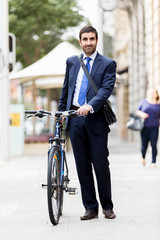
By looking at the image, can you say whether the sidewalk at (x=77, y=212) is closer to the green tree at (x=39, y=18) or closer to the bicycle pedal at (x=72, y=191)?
the bicycle pedal at (x=72, y=191)

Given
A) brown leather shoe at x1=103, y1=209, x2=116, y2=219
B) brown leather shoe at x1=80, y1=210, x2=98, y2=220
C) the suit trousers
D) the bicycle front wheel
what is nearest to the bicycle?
the bicycle front wheel

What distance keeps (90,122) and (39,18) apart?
17.7 meters

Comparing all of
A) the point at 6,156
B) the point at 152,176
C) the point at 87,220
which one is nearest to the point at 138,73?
the point at 6,156

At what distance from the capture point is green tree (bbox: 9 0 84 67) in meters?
22.4

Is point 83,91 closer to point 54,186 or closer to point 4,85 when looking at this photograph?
point 54,186

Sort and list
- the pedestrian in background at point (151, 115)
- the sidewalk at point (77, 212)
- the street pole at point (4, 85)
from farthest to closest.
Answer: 1. the street pole at point (4, 85)
2. the pedestrian in background at point (151, 115)
3. the sidewalk at point (77, 212)

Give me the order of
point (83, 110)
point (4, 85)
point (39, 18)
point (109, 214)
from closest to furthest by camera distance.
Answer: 1. point (83, 110)
2. point (109, 214)
3. point (4, 85)
4. point (39, 18)

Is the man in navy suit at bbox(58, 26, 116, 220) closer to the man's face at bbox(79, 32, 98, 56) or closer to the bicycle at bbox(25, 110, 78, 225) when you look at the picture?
the man's face at bbox(79, 32, 98, 56)

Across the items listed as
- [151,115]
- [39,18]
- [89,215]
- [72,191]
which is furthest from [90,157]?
[39,18]

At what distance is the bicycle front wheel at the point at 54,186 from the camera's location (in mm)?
5426

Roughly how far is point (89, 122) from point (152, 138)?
6549 mm

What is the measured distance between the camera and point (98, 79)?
5820 millimetres

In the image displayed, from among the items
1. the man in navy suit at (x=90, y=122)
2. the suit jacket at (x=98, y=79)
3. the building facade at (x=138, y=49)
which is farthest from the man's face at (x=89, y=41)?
the building facade at (x=138, y=49)

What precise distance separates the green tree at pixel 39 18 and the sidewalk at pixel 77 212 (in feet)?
42.2
